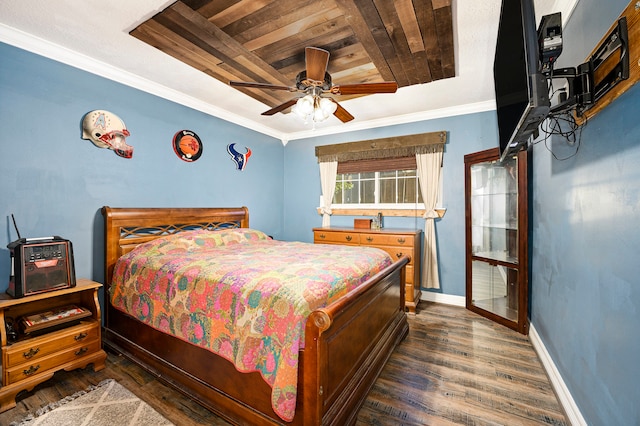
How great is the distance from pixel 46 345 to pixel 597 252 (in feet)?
12.1

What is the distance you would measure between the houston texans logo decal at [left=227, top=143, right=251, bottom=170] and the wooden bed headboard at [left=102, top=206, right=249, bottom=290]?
785 mm

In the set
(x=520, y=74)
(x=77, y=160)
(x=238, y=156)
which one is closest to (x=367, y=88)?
(x=520, y=74)

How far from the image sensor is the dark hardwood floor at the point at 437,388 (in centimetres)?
184

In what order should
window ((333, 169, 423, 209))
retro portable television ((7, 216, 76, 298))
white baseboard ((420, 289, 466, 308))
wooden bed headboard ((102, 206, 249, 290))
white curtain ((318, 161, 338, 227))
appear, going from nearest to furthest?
retro portable television ((7, 216, 76, 298))
wooden bed headboard ((102, 206, 249, 290))
white baseboard ((420, 289, 466, 308))
window ((333, 169, 423, 209))
white curtain ((318, 161, 338, 227))

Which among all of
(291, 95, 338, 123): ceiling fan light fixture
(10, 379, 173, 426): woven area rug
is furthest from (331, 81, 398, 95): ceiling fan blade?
(10, 379, 173, 426): woven area rug

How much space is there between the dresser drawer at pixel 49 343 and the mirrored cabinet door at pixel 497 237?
412 centimetres

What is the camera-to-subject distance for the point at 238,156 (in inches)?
174

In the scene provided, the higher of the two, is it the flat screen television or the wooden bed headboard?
the flat screen television

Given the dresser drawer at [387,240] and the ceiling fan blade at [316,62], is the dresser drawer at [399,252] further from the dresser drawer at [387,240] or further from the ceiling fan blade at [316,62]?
the ceiling fan blade at [316,62]

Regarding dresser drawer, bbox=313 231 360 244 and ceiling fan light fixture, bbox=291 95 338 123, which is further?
dresser drawer, bbox=313 231 360 244

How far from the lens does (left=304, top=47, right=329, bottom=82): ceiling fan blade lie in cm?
209

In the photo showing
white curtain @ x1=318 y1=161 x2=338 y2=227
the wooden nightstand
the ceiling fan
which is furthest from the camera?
white curtain @ x1=318 y1=161 x2=338 y2=227

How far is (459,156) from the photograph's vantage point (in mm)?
3984

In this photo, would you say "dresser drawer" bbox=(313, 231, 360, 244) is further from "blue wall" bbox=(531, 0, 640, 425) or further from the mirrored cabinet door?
"blue wall" bbox=(531, 0, 640, 425)
